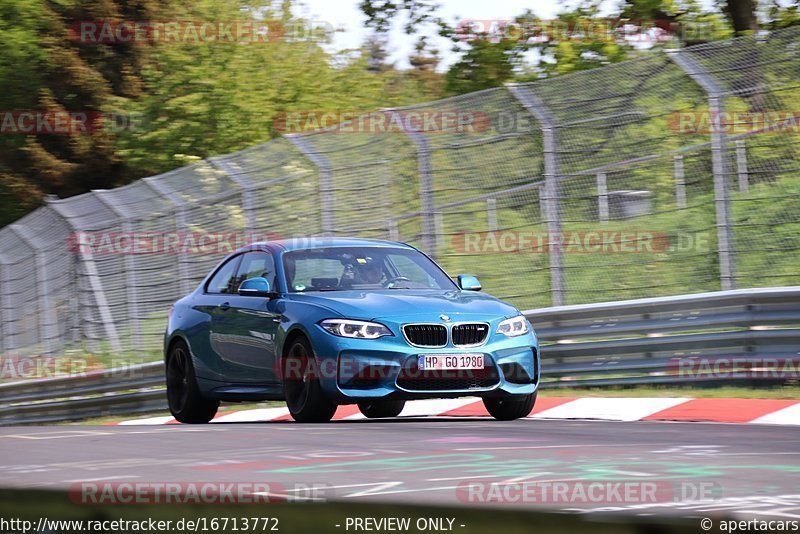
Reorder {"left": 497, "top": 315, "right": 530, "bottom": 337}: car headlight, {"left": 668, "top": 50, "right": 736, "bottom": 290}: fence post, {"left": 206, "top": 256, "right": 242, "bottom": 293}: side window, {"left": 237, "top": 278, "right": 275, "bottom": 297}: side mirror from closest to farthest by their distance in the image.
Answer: {"left": 497, "top": 315, "right": 530, "bottom": 337}: car headlight, {"left": 237, "top": 278, "right": 275, "bottom": 297}: side mirror, {"left": 206, "top": 256, "right": 242, "bottom": 293}: side window, {"left": 668, "top": 50, "right": 736, "bottom": 290}: fence post

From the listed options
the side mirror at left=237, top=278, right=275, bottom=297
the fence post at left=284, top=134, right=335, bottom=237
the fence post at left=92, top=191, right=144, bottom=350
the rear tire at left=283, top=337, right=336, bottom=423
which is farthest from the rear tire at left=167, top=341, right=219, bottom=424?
the fence post at left=92, top=191, right=144, bottom=350

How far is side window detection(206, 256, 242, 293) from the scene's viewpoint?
11.4 meters

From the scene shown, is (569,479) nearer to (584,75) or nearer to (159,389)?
(584,75)

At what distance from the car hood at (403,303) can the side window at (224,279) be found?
1.35 metres

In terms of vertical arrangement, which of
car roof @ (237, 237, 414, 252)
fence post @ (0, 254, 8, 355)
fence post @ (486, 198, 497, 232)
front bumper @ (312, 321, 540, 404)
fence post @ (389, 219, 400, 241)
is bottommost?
fence post @ (0, 254, 8, 355)

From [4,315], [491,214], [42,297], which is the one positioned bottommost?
[4,315]

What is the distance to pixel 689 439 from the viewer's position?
774cm

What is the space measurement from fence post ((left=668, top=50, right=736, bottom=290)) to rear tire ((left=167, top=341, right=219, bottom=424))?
4.39 m

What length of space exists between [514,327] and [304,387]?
154 cm

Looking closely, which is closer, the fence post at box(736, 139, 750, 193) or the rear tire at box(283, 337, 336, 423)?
the rear tire at box(283, 337, 336, 423)

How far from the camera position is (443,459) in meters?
6.63

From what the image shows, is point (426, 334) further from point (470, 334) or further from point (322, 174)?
point (322, 174)

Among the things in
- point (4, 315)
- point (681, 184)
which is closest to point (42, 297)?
point (4, 315)

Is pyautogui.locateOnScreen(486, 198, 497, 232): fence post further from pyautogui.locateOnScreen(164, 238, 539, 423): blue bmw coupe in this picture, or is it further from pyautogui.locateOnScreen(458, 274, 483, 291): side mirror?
pyautogui.locateOnScreen(458, 274, 483, 291): side mirror
